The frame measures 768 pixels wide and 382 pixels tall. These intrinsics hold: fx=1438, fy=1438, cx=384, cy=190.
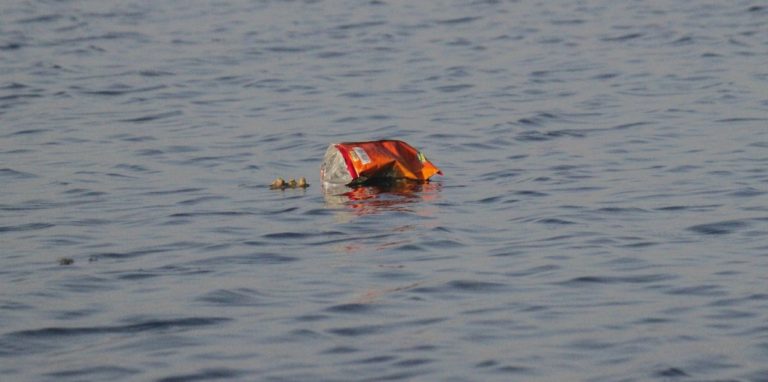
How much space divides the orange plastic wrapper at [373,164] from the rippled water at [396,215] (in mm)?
168

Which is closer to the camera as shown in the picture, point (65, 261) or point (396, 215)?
point (65, 261)

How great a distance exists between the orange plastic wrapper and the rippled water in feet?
0.55

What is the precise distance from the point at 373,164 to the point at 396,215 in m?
1.08

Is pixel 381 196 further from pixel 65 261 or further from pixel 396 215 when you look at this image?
pixel 65 261

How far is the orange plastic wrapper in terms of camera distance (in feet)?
38.1

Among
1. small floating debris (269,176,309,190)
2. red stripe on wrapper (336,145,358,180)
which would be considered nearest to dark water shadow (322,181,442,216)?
red stripe on wrapper (336,145,358,180)

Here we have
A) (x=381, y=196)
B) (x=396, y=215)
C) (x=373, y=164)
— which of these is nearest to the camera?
(x=396, y=215)

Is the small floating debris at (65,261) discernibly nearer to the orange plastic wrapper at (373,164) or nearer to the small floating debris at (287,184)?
the orange plastic wrapper at (373,164)

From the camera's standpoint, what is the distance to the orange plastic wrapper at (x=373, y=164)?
11617 millimetres

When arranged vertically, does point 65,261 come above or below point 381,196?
above

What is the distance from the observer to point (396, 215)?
34.8 ft

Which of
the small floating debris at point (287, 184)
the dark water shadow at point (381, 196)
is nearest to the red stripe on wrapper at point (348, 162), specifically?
the dark water shadow at point (381, 196)

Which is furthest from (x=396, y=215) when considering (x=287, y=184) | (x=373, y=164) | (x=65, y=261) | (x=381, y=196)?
(x=65, y=261)

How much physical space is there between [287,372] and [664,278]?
274 cm
